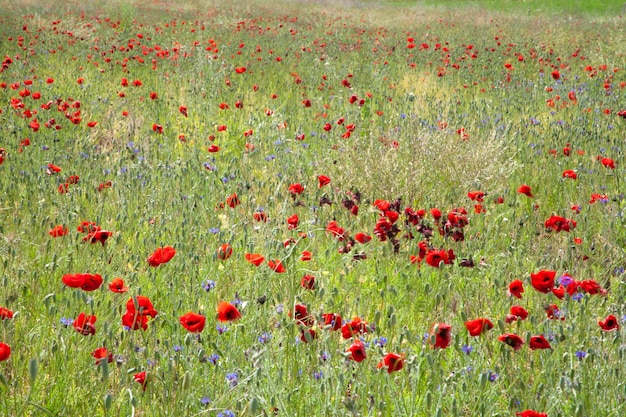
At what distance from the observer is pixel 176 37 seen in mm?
10180

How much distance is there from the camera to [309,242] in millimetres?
3141

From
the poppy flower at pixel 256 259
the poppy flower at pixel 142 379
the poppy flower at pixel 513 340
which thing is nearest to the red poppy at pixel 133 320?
the poppy flower at pixel 142 379

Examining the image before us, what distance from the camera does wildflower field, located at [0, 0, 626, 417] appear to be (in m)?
1.86

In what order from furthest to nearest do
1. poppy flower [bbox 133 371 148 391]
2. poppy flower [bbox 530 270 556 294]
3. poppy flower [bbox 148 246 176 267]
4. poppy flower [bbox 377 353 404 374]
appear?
poppy flower [bbox 148 246 176 267], poppy flower [bbox 530 270 556 294], poppy flower [bbox 133 371 148 391], poppy flower [bbox 377 353 404 374]

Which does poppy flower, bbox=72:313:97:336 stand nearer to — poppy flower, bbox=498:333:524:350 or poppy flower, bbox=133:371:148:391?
poppy flower, bbox=133:371:148:391

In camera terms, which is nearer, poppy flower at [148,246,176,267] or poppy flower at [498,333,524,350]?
poppy flower at [498,333,524,350]

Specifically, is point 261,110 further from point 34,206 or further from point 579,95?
point 579,95

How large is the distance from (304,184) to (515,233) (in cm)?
130

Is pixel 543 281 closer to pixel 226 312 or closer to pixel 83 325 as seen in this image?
pixel 226 312

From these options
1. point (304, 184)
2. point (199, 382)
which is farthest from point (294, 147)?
point (199, 382)

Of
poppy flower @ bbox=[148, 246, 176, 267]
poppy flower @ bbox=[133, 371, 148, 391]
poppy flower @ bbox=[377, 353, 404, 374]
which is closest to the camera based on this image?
poppy flower @ bbox=[377, 353, 404, 374]

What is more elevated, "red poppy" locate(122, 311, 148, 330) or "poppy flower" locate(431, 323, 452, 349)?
"poppy flower" locate(431, 323, 452, 349)

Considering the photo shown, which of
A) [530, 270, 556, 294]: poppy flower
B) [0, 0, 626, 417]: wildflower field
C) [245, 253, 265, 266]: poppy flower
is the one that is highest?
[530, 270, 556, 294]: poppy flower

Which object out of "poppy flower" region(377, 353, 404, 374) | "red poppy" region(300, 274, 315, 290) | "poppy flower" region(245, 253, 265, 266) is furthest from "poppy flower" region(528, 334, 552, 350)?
"poppy flower" region(245, 253, 265, 266)
